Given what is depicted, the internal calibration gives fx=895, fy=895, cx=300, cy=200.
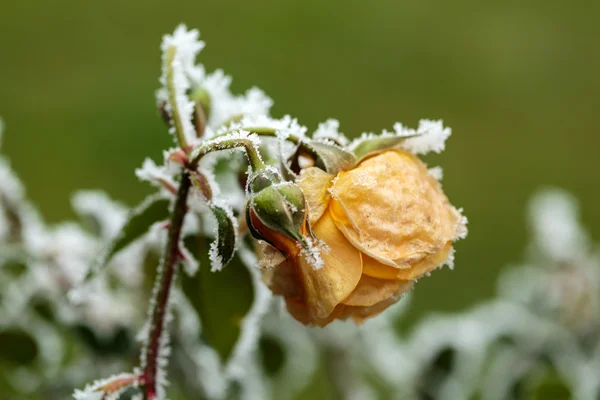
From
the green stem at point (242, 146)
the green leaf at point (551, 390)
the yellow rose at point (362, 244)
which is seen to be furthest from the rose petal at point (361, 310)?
the green leaf at point (551, 390)

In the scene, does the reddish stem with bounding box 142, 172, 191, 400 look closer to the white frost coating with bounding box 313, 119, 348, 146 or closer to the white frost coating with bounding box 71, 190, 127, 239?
the white frost coating with bounding box 313, 119, 348, 146

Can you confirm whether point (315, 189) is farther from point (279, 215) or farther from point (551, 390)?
point (551, 390)

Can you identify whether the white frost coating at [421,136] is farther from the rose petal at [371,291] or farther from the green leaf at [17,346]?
the green leaf at [17,346]

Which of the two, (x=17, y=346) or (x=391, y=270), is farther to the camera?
(x=17, y=346)

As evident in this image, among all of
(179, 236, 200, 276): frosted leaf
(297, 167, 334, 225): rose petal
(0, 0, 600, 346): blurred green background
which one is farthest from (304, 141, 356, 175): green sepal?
(0, 0, 600, 346): blurred green background

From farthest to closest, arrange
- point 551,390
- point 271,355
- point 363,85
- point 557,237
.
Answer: point 363,85, point 557,237, point 271,355, point 551,390

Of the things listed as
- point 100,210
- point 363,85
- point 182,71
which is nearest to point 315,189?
point 182,71
